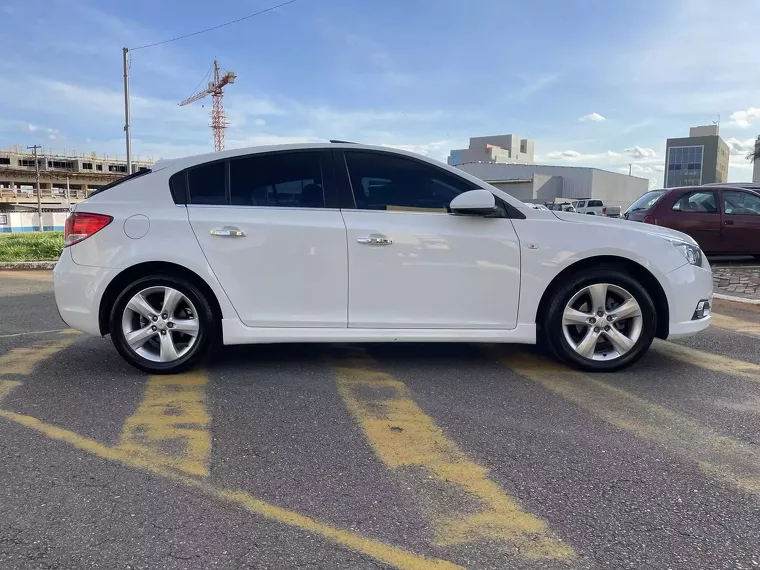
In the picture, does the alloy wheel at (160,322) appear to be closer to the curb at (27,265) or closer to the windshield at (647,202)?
the curb at (27,265)

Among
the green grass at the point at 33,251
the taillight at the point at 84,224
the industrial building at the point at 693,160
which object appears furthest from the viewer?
the industrial building at the point at 693,160

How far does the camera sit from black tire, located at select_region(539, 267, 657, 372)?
4227 mm

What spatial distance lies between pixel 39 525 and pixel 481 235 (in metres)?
3.09

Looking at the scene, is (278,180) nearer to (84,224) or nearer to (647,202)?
(84,224)

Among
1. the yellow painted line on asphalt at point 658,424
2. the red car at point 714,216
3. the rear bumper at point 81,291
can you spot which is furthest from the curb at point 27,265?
the red car at point 714,216

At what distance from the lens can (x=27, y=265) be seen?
1174 cm

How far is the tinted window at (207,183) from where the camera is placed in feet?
14.0

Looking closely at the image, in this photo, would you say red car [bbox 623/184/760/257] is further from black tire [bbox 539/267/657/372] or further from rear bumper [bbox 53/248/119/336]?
rear bumper [bbox 53/248/119/336]

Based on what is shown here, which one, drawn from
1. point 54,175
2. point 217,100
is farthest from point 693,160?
point 54,175

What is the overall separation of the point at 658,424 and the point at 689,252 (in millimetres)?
1626

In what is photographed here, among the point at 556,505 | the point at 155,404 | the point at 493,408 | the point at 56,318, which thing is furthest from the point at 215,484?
the point at 56,318

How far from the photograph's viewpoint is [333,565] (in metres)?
2.07

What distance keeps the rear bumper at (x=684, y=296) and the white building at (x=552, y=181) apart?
65205 mm

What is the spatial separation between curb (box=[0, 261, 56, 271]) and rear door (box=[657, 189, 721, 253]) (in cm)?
1174
